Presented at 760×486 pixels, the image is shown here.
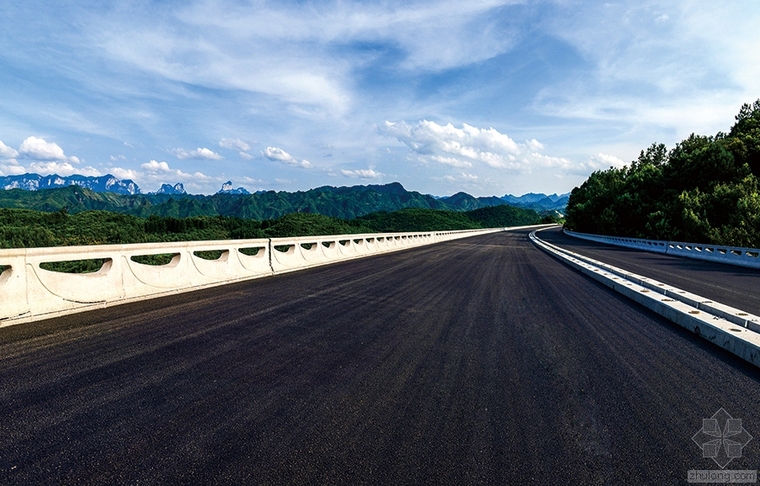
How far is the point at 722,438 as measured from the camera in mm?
2992

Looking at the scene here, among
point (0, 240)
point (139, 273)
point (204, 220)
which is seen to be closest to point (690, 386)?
point (139, 273)

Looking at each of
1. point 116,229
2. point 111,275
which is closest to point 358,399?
point 111,275

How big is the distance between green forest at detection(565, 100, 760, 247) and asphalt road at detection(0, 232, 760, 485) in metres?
30.7

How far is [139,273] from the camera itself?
316 inches

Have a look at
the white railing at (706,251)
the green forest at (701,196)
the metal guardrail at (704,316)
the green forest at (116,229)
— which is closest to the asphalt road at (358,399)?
the metal guardrail at (704,316)

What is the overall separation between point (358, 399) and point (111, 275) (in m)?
6.43

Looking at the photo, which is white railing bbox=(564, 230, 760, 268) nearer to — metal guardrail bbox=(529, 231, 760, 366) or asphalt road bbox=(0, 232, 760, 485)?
metal guardrail bbox=(529, 231, 760, 366)

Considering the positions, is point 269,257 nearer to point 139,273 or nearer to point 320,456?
point 139,273

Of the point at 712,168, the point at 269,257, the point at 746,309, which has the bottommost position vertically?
the point at 746,309

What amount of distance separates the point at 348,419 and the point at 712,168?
50.4 metres

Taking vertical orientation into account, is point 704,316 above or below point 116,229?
below

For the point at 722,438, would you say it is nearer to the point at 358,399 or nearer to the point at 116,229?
the point at 358,399

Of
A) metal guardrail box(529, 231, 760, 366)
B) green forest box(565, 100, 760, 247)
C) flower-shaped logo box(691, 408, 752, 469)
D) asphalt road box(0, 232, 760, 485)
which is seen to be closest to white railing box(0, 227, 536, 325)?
asphalt road box(0, 232, 760, 485)

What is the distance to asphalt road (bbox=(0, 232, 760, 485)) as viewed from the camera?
101 inches
